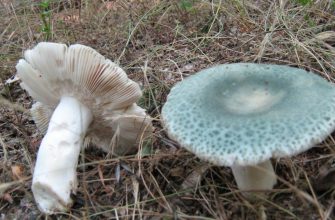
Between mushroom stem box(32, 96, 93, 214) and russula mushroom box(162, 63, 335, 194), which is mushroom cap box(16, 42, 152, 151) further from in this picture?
russula mushroom box(162, 63, 335, 194)

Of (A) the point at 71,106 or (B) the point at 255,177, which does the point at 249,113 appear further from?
(A) the point at 71,106

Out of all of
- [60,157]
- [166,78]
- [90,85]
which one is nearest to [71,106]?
[90,85]

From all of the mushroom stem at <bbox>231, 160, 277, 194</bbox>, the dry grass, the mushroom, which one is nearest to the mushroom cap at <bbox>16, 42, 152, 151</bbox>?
the mushroom

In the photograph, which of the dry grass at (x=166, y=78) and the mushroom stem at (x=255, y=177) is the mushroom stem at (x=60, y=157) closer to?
the dry grass at (x=166, y=78)

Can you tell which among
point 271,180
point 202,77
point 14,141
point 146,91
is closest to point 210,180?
point 271,180

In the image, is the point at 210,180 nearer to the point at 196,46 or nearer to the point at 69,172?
the point at 69,172

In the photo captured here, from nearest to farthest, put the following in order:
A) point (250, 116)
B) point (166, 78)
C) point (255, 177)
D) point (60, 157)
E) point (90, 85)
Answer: point (250, 116), point (255, 177), point (60, 157), point (90, 85), point (166, 78)

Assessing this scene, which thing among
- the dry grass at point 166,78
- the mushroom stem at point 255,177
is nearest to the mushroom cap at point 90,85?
the dry grass at point 166,78

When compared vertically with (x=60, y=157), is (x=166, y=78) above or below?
below
